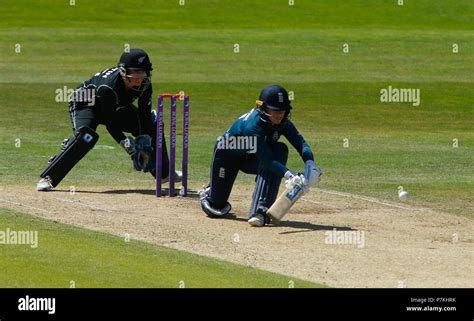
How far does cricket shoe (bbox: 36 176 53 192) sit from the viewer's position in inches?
748

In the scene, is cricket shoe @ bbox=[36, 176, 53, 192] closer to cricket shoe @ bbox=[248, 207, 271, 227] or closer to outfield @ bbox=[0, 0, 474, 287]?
outfield @ bbox=[0, 0, 474, 287]

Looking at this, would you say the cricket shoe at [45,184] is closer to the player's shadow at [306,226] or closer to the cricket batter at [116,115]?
the cricket batter at [116,115]

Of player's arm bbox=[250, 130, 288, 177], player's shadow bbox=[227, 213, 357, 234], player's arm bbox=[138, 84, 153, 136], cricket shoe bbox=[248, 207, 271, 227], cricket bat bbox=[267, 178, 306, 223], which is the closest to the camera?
cricket bat bbox=[267, 178, 306, 223]

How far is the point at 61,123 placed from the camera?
29875 millimetres

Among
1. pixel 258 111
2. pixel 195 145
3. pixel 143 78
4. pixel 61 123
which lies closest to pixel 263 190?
pixel 258 111

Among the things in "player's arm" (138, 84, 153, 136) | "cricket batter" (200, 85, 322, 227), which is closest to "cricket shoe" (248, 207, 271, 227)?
"cricket batter" (200, 85, 322, 227)

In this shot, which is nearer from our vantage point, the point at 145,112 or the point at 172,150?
the point at 172,150

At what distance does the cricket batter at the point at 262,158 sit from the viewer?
15953 millimetres

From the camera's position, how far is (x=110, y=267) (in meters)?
13.3

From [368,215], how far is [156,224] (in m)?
3.24

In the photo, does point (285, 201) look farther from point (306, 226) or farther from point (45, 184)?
point (45, 184)

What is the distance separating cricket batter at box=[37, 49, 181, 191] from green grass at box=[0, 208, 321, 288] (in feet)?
12.1

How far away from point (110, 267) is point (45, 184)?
19.7 feet

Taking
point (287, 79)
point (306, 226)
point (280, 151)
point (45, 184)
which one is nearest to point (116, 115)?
point (45, 184)
